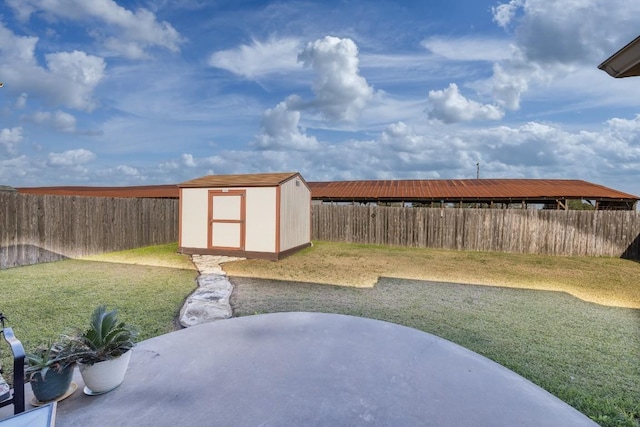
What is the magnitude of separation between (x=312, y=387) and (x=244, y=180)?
7987 millimetres

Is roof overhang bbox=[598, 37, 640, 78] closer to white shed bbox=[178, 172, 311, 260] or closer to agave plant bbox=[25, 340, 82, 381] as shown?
agave plant bbox=[25, 340, 82, 381]

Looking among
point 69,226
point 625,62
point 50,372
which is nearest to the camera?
point 50,372

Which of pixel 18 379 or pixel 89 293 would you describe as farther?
pixel 89 293

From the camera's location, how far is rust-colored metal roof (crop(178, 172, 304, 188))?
8.70 m

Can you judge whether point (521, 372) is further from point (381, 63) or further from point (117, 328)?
point (381, 63)

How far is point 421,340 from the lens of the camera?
2594 mm

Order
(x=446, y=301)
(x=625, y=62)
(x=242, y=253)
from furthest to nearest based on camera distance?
(x=242, y=253) → (x=446, y=301) → (x=625, y=62)

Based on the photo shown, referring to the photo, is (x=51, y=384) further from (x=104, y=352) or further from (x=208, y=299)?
(x=208, y=299)

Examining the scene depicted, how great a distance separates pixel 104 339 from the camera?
1845mm

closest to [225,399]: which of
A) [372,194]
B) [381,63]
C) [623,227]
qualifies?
[381,63]

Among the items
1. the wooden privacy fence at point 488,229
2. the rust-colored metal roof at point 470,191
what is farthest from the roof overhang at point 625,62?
the rust-colored metal roof at point 470,191

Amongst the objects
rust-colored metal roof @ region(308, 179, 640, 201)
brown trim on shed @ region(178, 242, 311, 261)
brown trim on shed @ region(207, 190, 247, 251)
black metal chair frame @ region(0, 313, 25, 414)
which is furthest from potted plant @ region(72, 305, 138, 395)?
rust-colored metal roof @ region(308, 179, 640, 201)

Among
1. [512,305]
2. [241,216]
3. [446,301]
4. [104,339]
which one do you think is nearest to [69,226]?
[241,216]

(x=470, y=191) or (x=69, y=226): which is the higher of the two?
(x=470, y=191)
